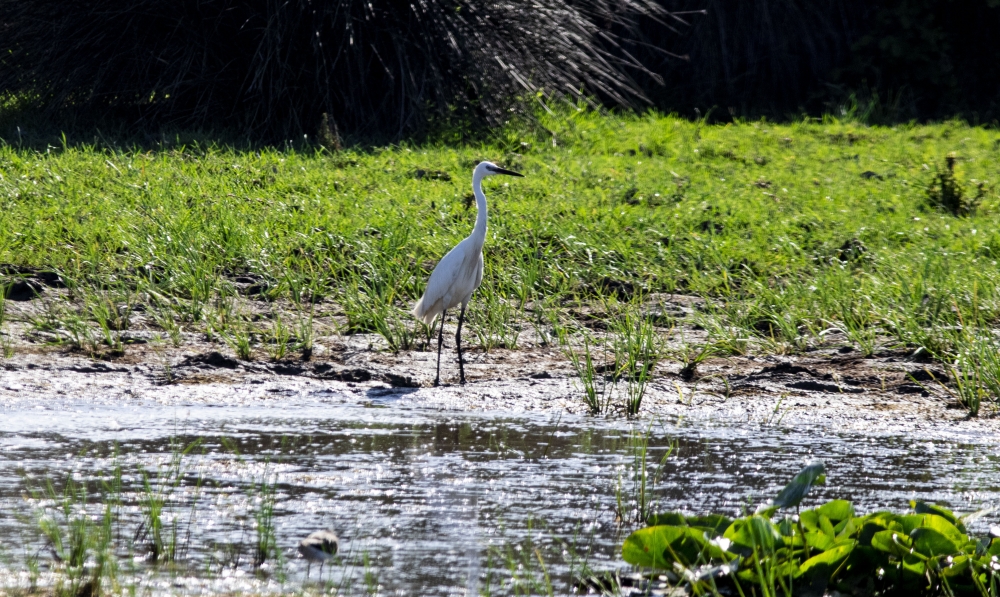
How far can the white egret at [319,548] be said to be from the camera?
3287mm

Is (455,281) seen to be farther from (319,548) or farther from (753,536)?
(753,536)

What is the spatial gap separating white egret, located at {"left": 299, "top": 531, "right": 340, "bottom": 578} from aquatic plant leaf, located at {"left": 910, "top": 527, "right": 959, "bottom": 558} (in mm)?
1501

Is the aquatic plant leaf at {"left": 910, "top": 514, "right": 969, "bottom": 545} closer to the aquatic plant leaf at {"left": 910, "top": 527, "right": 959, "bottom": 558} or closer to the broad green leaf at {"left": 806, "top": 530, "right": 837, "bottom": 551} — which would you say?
the aquatic plant leaf at {"left": 910, "top": 527, "right": 959, "bottom": 558}

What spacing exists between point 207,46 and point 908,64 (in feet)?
25.4

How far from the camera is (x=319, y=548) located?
3.32 m

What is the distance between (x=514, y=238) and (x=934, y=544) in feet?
15.4

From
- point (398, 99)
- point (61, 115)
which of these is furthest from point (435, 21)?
point (61, 115)

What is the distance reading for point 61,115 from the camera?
10.7 m

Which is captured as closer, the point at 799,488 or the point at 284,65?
the point at 799,488

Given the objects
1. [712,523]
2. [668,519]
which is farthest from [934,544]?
[668,519]

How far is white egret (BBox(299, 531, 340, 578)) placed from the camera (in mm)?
3287

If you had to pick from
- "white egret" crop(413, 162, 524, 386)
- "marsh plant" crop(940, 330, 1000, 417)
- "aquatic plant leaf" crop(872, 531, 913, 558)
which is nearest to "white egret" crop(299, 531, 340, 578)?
"aquatic plant leaf" crop(872, 531, 913, 558)

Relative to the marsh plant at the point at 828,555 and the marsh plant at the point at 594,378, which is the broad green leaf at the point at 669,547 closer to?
the marsh plant at the point at 828,555

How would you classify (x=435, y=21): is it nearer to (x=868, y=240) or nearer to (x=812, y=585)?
(x=868, y=240)
